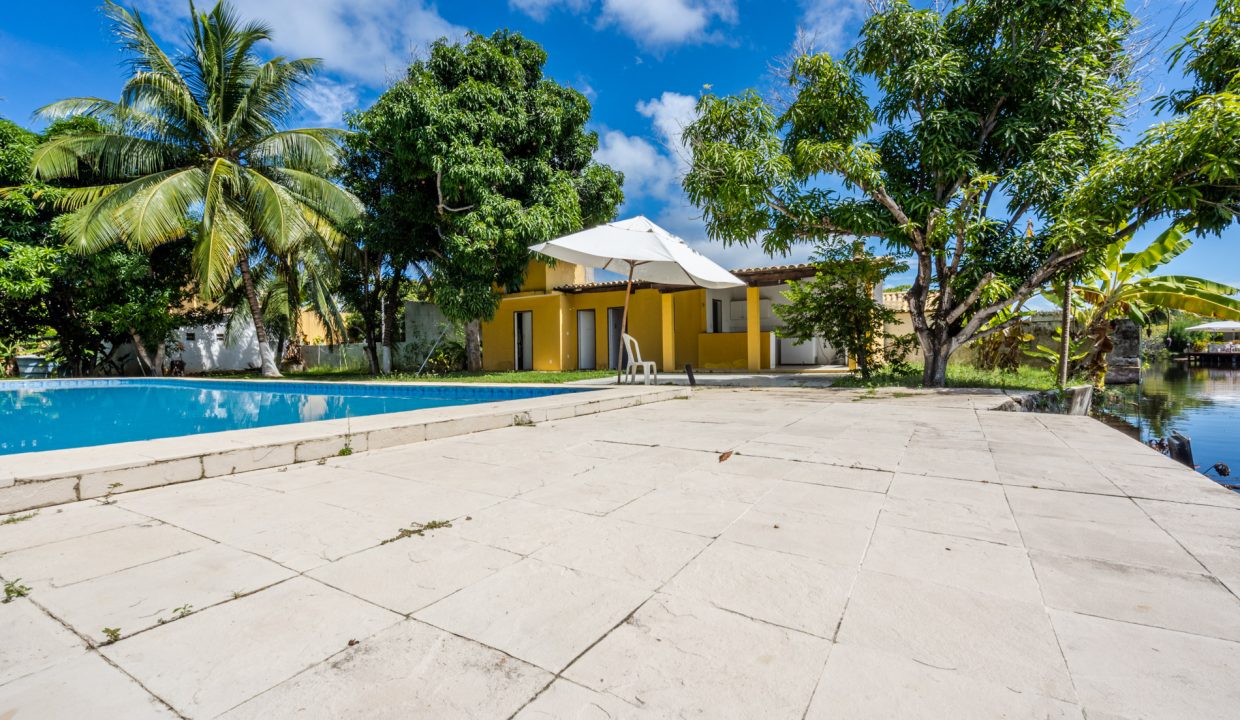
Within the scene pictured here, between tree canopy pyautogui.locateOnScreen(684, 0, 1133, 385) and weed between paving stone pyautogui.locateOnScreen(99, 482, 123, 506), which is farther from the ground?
tree canopy pyautogui.locateOnScreen(684, 0, 1133, 385)

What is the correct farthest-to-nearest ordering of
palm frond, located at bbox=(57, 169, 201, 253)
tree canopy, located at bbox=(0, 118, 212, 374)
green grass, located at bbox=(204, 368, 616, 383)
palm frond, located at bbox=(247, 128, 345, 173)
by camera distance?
palm frond, located at bbox=(247, 128, 345, 173) < tree canopy, located at bbox=(0, 118, 212, 374) < palm frond, located at bbox=(57, 169, 201, 253) < green grass, located at bbox=(204, 368, 616, 383)

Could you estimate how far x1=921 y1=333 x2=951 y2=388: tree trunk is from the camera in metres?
9.55

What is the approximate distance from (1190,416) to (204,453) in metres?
13.8

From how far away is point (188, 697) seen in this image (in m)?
1.34

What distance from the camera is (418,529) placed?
2535 millimetres

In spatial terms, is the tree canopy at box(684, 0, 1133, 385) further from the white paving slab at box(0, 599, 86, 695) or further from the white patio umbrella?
the white paving slab at box(0, 599, 86, 695)

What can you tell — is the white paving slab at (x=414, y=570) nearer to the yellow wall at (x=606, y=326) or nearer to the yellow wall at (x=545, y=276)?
the yellow wall at (x=606, y=326)

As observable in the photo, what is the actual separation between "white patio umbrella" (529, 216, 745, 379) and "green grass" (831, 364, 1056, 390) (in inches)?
124

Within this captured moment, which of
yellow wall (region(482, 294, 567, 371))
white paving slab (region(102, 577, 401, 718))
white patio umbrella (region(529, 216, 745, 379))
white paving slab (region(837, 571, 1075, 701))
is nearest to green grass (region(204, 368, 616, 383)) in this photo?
yellow wall (region(482, 294, 567, 371))

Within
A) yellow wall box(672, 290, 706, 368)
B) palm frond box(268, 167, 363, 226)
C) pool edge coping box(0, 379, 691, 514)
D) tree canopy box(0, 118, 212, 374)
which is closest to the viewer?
pool edge coping box(0, 379, 691, 514)

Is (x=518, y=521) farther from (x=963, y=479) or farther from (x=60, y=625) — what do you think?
(x=963, y=479)

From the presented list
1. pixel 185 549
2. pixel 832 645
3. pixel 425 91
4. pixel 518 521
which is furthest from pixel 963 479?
pixel 425 91

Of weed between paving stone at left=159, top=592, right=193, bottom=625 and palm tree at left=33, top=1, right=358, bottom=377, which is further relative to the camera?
palm tree at left=33, top=1, right=358, bottom=377

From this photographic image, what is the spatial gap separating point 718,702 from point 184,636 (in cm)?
158
